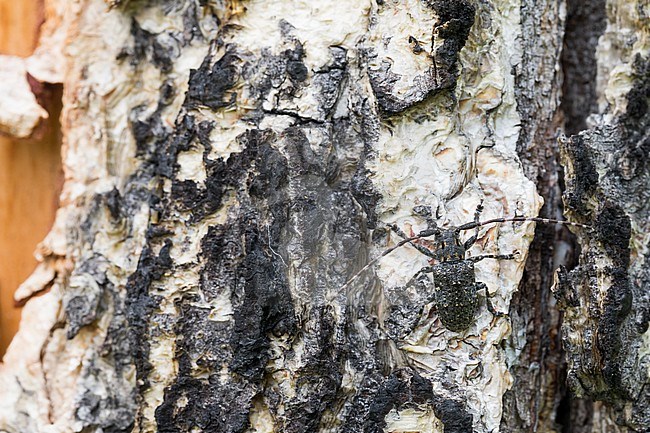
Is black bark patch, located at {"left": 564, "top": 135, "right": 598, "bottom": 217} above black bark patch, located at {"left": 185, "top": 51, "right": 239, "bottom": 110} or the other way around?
the other way around

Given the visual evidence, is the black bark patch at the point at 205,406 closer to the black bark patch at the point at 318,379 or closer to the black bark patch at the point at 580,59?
the black bark patch at the point at 318,379

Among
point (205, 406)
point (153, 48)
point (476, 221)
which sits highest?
point (153, 48)

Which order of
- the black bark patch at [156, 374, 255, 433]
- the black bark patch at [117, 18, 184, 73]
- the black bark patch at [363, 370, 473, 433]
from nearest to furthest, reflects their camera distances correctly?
the black bark patch at [363, 370, 473, 433], the black bark patch at [156, 374, 255, 433], the black bark patch at [117, 18, 184, 73]

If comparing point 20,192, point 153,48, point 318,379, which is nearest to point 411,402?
point 318,379

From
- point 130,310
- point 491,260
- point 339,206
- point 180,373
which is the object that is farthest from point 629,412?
point 130,310

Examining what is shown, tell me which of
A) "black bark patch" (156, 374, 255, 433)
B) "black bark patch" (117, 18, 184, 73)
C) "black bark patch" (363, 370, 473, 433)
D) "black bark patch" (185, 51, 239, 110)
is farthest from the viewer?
"black bark patch" (117, 18, 184, 73)

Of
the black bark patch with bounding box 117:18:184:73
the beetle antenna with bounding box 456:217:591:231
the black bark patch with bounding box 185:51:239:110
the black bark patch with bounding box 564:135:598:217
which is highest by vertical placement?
the black bark patch with bounding box 117:18:184:73

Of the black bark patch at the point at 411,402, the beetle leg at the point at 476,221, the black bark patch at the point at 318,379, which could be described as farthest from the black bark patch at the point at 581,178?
the black bark patch at the point at 318,379

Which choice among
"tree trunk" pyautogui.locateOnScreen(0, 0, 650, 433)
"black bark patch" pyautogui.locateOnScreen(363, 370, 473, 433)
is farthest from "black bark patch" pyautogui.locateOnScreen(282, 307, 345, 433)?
"black bark patch" pyautogui.locateOnScreen(363, 370, 473, 433)

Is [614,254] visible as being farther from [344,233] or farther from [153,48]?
[153,48]

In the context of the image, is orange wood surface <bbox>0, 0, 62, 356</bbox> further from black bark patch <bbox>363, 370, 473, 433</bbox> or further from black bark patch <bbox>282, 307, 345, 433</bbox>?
black bark patch <bbox>363, 370, 473, 433</bbox>
